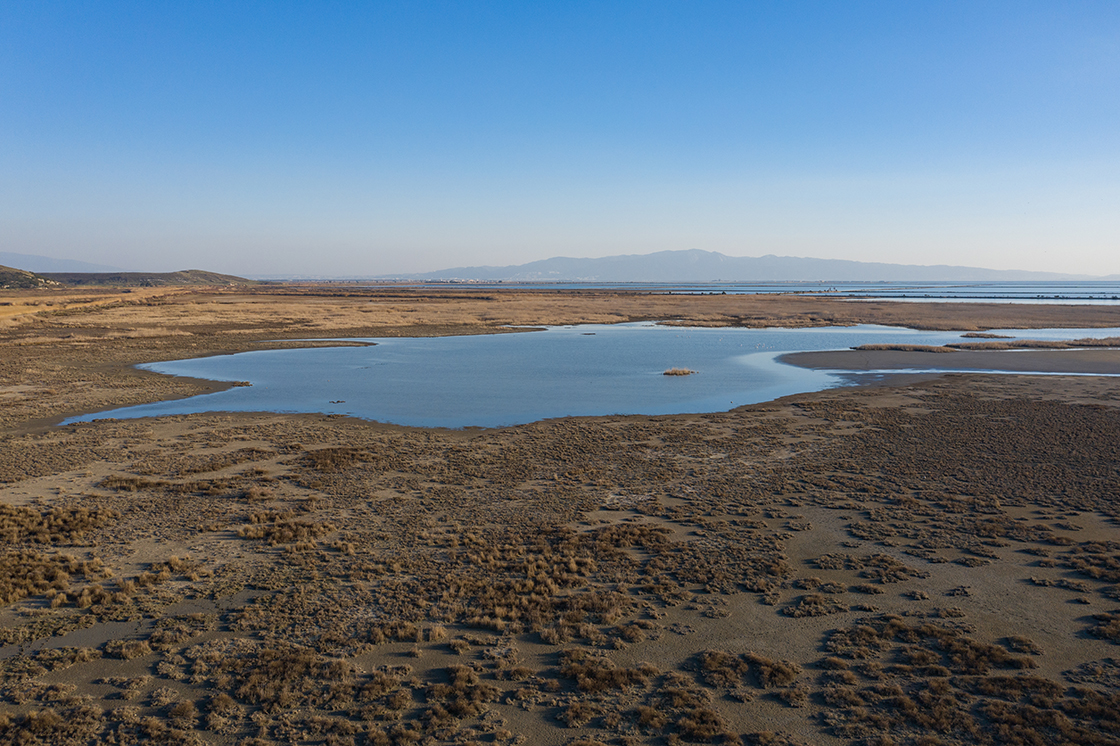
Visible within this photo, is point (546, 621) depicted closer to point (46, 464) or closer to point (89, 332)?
point (46, 464)

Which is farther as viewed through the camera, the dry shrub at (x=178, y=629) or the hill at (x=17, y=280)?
the hill at (x=17, y=280)

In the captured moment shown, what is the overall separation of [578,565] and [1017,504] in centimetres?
1311

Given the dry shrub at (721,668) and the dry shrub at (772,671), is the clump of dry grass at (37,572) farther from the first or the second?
the dry shrub at (772,671)

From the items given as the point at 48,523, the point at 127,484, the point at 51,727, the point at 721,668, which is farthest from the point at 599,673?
the point at 127,484

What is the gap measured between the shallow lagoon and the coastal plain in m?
3.90

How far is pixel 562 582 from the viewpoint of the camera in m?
13.3

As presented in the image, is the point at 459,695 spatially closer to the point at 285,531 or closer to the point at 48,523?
the point at 285,531

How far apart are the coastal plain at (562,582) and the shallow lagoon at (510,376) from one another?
3899 millimetres

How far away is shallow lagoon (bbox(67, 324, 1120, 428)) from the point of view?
31625 mm

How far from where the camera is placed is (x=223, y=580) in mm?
13227

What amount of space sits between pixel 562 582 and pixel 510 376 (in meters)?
29.5

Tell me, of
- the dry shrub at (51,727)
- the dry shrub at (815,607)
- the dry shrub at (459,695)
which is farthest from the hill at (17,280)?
the dry shrub at (815,607)

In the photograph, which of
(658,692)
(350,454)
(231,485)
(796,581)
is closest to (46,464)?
(231,485)

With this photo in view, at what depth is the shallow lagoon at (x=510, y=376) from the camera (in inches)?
1245
